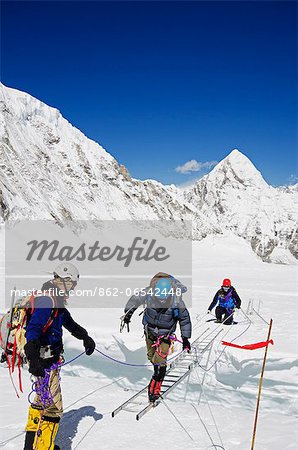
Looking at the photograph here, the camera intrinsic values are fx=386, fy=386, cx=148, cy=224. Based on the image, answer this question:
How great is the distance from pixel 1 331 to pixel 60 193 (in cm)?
5512

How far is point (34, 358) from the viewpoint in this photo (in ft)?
11.8

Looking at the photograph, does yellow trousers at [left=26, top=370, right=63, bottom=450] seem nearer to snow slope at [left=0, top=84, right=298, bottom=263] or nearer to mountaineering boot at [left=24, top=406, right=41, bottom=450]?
mountaineering boot at [left=24, top=406, right=41, bottom=450]

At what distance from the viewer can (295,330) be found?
30.4ft

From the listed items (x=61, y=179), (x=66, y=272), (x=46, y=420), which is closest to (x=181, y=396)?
(x=46, y=420)

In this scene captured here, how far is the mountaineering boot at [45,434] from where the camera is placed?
156 inches

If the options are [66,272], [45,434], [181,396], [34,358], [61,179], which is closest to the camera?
[34,358]

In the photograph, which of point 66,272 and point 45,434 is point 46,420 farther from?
point 66,272

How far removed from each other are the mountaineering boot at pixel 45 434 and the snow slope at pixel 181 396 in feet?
2.08

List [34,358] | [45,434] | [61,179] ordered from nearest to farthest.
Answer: [34,358]
[45,434]
[61,179]

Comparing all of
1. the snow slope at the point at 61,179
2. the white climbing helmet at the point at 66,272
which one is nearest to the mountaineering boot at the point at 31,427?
the white climbing helmet at the point at 66,272

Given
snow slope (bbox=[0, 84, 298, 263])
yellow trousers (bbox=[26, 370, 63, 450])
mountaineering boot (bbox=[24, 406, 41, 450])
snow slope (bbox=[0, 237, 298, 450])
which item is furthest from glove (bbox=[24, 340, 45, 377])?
snow slope (bbox=[0, 84, 298, 263])

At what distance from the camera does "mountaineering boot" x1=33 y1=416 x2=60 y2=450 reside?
3965 millimetres

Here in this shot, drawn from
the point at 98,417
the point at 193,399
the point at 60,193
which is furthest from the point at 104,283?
the point at 60,193

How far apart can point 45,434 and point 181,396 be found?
3295 millimetres
